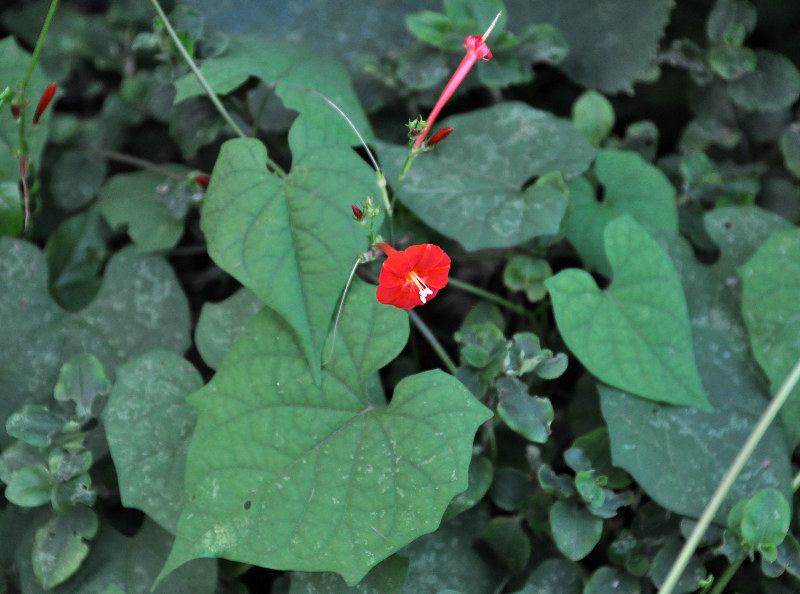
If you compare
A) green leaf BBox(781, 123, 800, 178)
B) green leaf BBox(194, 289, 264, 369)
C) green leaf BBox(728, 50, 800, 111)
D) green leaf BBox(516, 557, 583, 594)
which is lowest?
green leaf BBox(516, 557, 583, 594)

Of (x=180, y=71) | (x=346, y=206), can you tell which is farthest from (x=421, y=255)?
(x=180, y=71)

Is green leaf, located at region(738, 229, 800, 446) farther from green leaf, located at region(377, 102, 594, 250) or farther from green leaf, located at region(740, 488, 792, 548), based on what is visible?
green leaf, located at region(377, 102, 594, 250)

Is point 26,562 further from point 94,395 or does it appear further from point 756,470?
point 756,470

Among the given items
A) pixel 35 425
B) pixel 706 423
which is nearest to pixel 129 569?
pixel 35 425

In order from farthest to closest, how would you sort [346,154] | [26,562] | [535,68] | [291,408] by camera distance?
[535,68]
[26,562]
[346,154]
[291,408]

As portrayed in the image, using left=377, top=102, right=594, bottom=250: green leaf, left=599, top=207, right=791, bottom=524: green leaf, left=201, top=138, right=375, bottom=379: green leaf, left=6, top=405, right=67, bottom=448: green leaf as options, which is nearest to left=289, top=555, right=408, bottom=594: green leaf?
left=201, top=138, right=375, bottom=379: green leaf

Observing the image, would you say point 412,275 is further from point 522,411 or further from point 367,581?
point 367,581

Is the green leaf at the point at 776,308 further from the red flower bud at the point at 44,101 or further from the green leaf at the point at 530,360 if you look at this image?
the red flower bud at the point at 44,101
